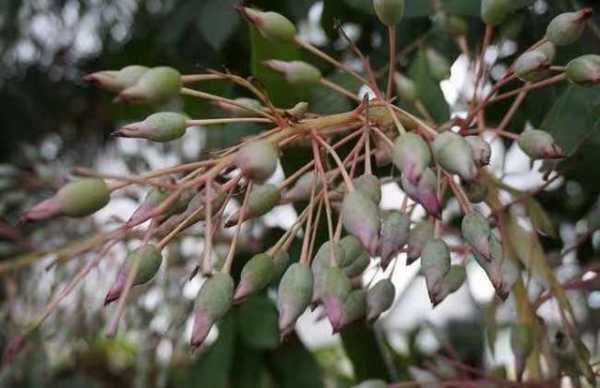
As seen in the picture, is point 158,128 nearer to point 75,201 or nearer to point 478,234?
point 75,201

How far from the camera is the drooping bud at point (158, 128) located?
619mm

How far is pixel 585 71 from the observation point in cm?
67

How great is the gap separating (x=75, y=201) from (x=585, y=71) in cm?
35

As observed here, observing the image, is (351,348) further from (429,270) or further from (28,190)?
(28,190)

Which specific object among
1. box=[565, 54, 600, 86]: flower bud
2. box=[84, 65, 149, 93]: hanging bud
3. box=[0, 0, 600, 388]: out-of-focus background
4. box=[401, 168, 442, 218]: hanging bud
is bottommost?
box=[0, 0, 600, 388]: out-of-focus background

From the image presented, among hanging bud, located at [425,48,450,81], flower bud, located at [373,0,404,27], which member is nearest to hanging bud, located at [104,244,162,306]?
flower bud, located at [373,0,404,27]

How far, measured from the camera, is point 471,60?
3.39 feet

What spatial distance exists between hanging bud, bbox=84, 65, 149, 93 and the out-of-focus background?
65mm

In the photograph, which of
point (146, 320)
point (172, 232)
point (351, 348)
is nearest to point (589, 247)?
point (351, 348)

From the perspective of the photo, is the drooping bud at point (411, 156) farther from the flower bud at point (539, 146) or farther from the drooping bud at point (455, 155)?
the flower bud at point (539, 146)

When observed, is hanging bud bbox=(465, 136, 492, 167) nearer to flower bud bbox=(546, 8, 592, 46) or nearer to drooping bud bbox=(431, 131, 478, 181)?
drooping bud bbox=(431, 131, 478, 181)

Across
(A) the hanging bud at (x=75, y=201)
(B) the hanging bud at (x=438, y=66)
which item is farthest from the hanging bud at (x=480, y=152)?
(B) the hanging bud at (x=438, y=66)

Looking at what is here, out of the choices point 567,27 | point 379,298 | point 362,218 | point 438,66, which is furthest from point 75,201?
point 438,66

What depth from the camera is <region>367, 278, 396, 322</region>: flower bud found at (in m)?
0.73
